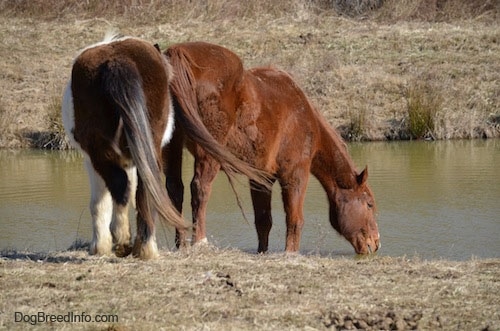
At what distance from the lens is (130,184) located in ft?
18.6

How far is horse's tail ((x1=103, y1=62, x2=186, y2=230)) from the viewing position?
17.6 ft

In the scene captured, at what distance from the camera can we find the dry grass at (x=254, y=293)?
439 cm

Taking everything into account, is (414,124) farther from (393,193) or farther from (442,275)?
(442,275)

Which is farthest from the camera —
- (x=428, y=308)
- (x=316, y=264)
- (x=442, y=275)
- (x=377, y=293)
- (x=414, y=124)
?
(x=414, y=124)

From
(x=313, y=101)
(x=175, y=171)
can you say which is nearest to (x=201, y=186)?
(x=175, y=171)

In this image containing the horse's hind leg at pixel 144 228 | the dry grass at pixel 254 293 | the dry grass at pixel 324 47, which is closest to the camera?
the dry grass at pixel 254 293

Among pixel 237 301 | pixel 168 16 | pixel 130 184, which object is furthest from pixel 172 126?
pixel 168 16

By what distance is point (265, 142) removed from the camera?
7.19 metres

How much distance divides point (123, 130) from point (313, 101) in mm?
12661

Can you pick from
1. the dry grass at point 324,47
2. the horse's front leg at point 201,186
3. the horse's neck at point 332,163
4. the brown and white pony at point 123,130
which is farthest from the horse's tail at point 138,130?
the dry grass at point 324,47

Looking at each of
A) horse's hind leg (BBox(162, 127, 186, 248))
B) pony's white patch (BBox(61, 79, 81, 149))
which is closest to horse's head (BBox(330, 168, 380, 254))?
horse's hind leg (BBox(162, 127, 186, 248))

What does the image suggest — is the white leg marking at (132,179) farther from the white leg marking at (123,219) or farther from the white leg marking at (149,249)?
the white leg marking at (149,249)

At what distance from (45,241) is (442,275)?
4.36 m

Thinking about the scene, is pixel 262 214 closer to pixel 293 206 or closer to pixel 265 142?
pixel 293 206
